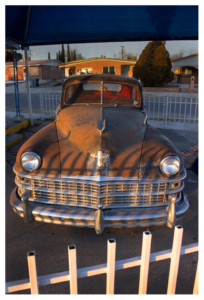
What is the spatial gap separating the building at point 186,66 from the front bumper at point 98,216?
35447 millimetres

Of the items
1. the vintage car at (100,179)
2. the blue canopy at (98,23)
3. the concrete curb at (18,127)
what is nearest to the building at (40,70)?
the concrete curb at (18,127)

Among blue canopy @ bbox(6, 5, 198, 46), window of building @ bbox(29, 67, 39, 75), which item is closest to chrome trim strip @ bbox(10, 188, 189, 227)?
blue canopy @ bbox(6, 5, 198, 46)

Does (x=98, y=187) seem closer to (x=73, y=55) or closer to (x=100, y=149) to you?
(x=100, y=149)

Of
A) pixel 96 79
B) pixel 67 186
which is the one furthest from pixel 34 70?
pixel 67 186

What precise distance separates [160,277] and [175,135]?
6230 mm

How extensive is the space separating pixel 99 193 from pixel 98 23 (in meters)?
6.16

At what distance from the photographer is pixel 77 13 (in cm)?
642

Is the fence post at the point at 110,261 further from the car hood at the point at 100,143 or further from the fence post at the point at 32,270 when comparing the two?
the car hood at the point at 100,143

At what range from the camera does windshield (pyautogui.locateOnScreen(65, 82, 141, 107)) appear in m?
4.21

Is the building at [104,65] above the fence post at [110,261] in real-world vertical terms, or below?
above

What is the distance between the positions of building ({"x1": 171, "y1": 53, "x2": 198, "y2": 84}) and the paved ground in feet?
114

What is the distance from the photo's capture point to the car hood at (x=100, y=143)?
2.77 m

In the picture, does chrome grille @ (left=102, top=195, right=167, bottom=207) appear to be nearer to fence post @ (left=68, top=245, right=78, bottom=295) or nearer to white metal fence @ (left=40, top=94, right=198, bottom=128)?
fence post @ (left=68, top=245, right=78, bottom=295)
